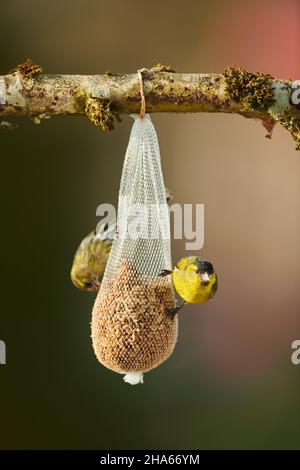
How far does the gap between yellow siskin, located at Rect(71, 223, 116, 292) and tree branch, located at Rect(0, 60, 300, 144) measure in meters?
0.89

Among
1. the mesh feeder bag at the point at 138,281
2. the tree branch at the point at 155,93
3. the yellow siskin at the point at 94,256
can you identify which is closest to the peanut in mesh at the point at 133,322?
the mesh feeder bag at the point at 138,281

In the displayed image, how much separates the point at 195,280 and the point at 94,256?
2.64 feet

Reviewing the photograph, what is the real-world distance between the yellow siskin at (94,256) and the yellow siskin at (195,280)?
2.23ft

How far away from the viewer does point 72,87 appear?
2463 millimetres

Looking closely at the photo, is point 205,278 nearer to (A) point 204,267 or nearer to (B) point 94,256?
(A) point 204,267

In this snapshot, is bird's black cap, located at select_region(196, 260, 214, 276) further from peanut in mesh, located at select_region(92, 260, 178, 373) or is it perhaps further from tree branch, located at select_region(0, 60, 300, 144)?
tree branch, located at select_region(0, 60, 300, 144)

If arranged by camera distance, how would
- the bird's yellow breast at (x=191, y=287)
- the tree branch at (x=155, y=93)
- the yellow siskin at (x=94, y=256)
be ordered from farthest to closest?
the yellow siskin at (x=94, y=256)
the bird's yellow breast at (x=191, y=287)
the tree branch at (x=155, y=93)

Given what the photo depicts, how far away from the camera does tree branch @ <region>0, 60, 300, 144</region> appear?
2.45 meters

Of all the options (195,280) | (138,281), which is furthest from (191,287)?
(138,281)

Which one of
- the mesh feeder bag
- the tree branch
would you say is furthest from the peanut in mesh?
the tree branch

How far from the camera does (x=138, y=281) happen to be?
2.73m

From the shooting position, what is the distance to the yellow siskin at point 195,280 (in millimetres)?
2609

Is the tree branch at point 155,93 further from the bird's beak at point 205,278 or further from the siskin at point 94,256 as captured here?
the siskin at point 94,256

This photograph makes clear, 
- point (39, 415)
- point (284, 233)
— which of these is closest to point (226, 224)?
point (284, 233)
